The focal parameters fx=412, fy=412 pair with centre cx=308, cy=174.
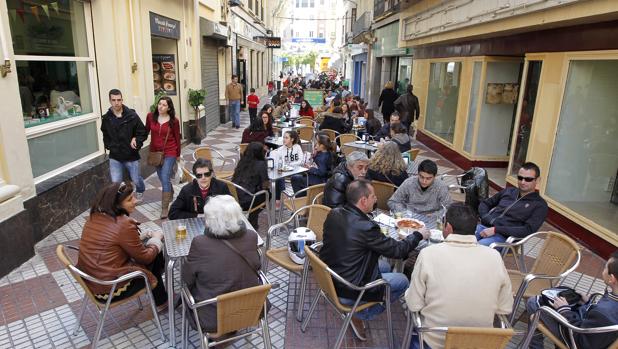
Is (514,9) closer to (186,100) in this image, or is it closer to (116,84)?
(116,84)

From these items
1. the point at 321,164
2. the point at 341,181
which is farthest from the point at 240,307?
the point at 321,164

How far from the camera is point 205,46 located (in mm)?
13016

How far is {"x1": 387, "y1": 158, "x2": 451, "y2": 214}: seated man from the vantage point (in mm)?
4340

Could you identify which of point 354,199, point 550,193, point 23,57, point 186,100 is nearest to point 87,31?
point 23,57

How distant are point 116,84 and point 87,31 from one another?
0.93 metres

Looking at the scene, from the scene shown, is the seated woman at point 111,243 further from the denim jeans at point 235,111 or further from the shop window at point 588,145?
the denim jeans at point 235,111

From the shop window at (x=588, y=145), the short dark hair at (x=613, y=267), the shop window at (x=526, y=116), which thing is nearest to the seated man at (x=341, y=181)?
the short dark hair at (x=613, y=267)

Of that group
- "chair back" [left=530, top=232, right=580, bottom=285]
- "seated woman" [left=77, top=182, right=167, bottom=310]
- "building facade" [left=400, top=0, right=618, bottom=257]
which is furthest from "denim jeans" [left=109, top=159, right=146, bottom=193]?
"building facade" [left=400, top=0, right=618, bottom=257]

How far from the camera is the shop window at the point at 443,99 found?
35.0 ft

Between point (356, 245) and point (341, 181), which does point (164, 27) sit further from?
point (356, 245)

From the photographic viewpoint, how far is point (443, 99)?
11602 mm

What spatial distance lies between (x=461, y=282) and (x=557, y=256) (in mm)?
1520

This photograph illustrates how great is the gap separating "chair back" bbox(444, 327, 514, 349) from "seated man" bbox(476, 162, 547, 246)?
197 centimetres

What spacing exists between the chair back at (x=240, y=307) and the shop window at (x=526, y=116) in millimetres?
6509
